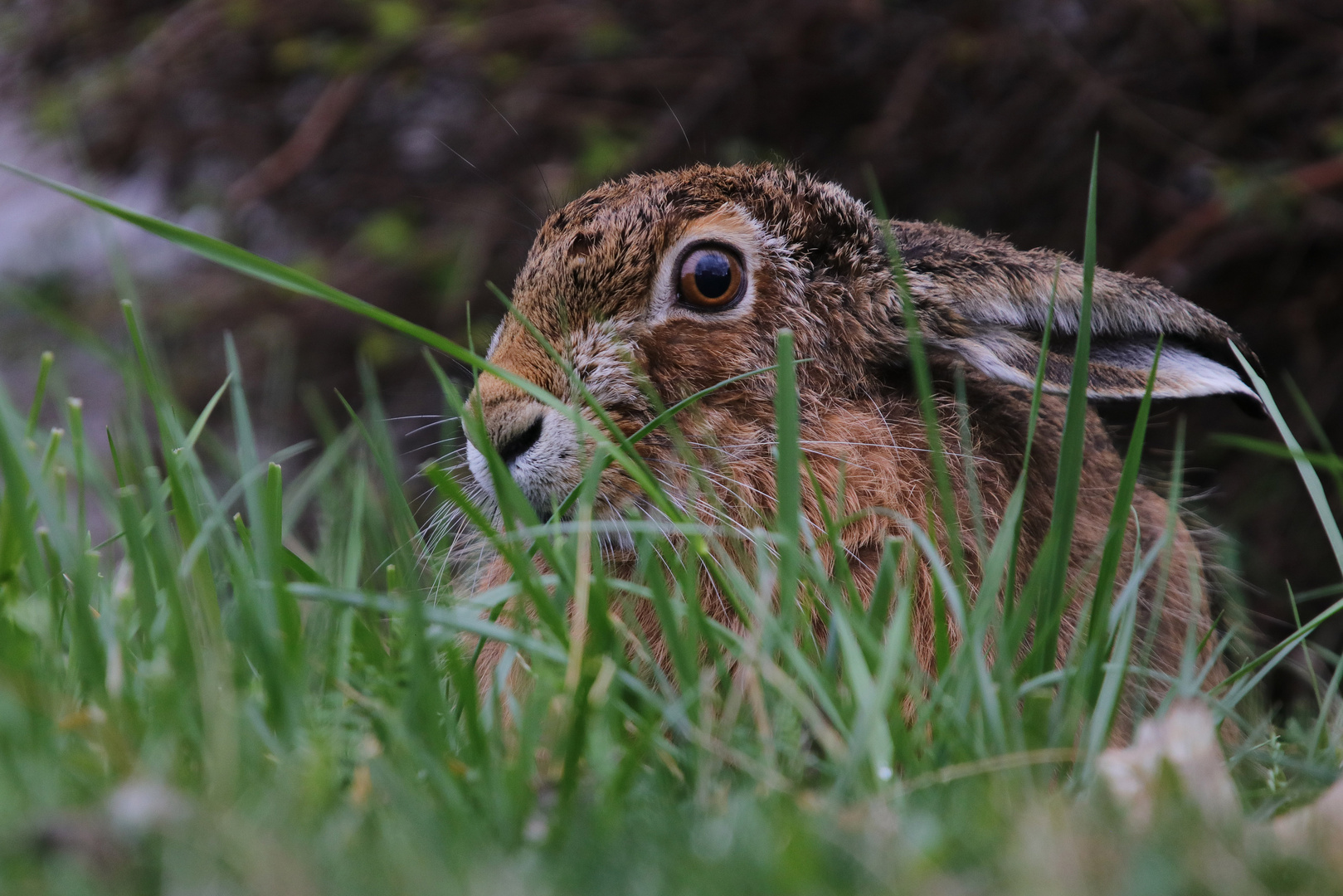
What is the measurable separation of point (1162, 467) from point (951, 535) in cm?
213

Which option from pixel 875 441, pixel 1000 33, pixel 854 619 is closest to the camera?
pixel 854 619

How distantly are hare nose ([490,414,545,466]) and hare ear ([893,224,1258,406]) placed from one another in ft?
2.38

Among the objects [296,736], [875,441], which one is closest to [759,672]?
[296,736]

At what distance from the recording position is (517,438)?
182cm

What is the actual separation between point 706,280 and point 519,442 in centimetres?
47

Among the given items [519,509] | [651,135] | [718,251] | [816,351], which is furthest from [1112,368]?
[651,135]

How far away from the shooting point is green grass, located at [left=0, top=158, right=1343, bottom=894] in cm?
79

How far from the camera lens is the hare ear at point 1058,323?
75.5 inches

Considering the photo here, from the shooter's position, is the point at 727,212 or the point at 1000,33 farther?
the point at 1000,33

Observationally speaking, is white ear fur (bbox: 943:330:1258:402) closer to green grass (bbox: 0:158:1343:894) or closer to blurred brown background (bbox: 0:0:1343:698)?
green grass (bbox: 0:158:1343:894)

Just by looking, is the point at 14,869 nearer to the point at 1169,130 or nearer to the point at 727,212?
the point at 727,212

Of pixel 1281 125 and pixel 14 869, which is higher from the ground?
pixel 1281 125

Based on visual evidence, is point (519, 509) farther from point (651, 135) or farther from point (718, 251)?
point (651, 135)

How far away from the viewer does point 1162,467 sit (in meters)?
3.23
